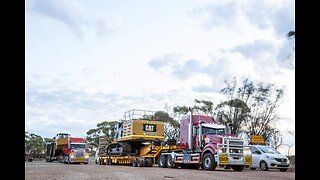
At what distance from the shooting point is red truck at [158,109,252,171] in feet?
74.7

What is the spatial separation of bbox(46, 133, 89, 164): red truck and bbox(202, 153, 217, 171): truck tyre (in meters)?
19.5

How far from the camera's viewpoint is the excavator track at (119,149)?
105ft

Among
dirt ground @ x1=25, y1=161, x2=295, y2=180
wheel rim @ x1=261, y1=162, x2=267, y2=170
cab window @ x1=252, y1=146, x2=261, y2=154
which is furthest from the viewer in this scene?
cab window @ x1=252, y1=146, x2=261, y2=154

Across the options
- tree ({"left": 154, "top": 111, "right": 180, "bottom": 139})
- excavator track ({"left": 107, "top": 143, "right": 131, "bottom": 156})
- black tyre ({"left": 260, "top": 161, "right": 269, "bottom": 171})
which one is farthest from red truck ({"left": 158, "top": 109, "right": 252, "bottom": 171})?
tree ({"left": 154, "top": 111, "right": 180, "bottom": 139})

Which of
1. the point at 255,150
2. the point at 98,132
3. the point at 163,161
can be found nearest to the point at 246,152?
the point at 255,150

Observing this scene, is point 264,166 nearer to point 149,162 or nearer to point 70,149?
point 149,162

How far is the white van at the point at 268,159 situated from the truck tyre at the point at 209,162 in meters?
3.28

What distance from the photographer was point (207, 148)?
23.4m

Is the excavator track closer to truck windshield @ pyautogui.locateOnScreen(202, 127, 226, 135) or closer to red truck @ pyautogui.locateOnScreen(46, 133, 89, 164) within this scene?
red truck @ pyautogui.locateOnScreen(46, 133, 89, 164)

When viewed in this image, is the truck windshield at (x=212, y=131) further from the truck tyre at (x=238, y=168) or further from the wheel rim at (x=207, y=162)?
the truck tyre at (x=238, y=168)
